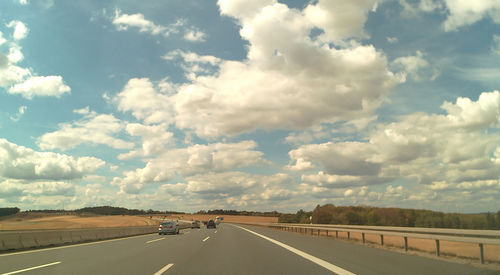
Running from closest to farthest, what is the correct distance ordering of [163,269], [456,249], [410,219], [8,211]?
1. [163,269]
2. [456,249]
3. [410,219]
4. [8,211]

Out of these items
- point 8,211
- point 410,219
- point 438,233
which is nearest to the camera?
point 438,233

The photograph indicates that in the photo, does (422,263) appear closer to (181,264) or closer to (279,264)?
(279,264)

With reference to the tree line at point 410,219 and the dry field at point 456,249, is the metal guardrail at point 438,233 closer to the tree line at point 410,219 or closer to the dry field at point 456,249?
the dry field at point 456,249

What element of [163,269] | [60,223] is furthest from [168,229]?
[60,223]

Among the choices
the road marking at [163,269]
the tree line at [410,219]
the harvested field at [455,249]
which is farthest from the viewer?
the tree line at [410,219]

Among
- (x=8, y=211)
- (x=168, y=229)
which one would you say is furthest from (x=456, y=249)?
(x=8, y=211)

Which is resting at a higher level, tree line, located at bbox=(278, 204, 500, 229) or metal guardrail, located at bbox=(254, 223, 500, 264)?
metal guardrail, located at bbox=(254, 223, 500, 264)

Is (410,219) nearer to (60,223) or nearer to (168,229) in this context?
(168,229)

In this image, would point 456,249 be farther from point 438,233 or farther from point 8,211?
point 8,211

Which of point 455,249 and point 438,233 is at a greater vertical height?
point 438,233

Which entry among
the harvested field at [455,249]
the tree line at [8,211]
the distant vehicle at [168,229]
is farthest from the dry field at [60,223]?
the harvested field at [455,249]

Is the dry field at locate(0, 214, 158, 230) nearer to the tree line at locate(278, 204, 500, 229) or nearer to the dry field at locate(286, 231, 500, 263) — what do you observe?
the tree line at locate(278, 204, 500, 229)

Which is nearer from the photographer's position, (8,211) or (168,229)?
(168,229)

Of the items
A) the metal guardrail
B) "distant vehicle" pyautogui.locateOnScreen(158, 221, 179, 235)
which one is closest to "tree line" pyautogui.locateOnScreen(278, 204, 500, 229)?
the metal guardrail
